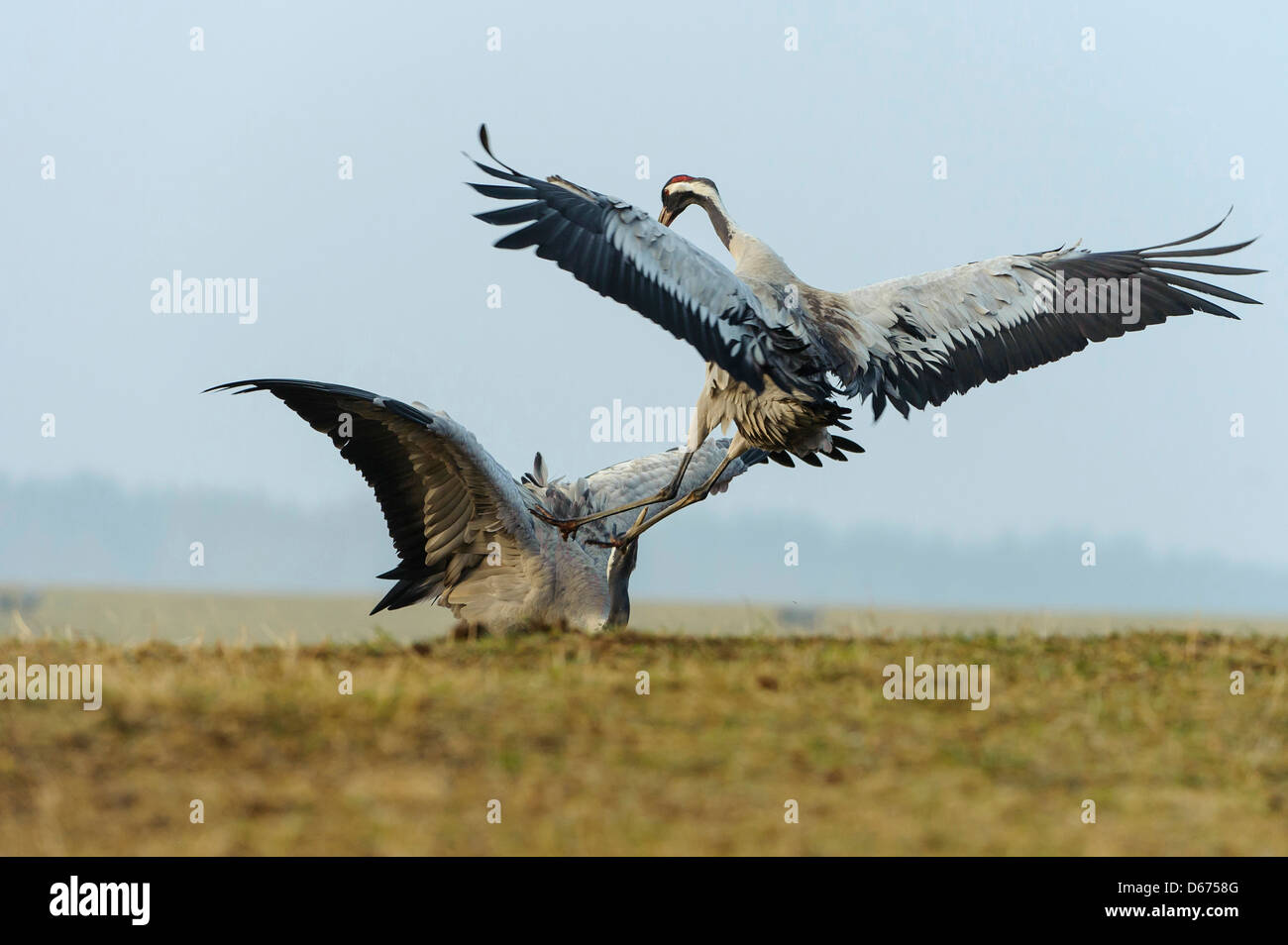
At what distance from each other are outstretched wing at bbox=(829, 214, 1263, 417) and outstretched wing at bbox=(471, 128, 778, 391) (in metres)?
1.16

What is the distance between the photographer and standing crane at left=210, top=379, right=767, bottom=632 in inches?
330

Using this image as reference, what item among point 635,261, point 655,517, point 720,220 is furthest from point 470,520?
point 720,220

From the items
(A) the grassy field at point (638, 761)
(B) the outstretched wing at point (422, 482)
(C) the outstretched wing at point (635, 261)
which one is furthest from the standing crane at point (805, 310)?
(A) the grassy field at point (638, 761)

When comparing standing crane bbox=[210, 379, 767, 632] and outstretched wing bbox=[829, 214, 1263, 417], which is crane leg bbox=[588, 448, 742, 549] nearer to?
standing crane bbox=[210, 379, 767, 632]

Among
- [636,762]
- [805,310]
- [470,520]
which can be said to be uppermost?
[805,310]

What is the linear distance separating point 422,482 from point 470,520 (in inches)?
16.9

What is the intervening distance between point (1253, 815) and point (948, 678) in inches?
66.5

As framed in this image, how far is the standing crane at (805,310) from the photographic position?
24.6 ft

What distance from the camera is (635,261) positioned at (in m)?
7.56

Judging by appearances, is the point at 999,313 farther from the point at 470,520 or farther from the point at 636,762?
the point at 636,762

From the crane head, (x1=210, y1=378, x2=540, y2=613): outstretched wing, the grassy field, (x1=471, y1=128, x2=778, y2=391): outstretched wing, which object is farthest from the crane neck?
the grassy field

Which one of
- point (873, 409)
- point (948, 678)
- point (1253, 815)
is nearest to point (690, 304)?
point (873, 409)

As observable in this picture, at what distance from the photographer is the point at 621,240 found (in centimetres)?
754

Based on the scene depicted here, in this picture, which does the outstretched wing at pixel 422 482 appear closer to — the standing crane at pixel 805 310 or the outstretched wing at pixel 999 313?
the standing crane at pixel 805 310
